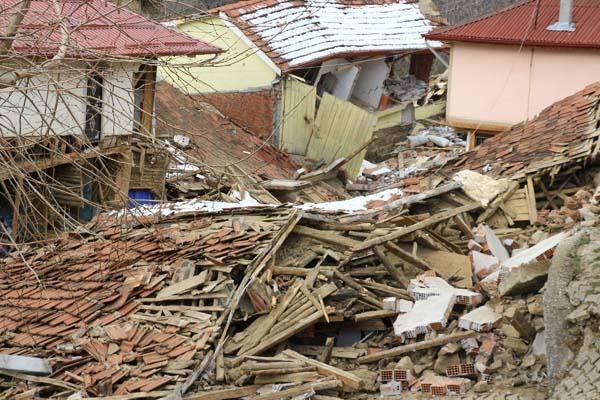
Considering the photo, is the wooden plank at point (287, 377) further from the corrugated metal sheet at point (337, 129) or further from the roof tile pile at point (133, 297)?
the corrugated metal sheet at point (337, 129)

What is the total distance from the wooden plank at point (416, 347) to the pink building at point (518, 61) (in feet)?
45.7

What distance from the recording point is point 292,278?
12.7 metres

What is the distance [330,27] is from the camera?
3086 cm

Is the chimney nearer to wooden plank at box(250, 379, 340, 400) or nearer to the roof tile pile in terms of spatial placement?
the roof tile pile

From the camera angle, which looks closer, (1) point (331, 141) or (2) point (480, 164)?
(2) point (480, 164)

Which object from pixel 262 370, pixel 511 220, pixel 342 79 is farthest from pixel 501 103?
pixel 262 370

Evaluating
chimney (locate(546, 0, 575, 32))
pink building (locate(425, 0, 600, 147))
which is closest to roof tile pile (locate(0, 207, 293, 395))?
pink building (locate(425, 0, 600, 147))

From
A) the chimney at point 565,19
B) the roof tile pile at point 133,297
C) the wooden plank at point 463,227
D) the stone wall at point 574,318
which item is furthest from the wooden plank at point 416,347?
the chimney at point 565,19

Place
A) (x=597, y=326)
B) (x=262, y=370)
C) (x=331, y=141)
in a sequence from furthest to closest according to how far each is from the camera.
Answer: (x=331, y=141), (x=262, y=370), (x=597, y=326)

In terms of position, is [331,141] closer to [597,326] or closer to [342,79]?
[342,79]

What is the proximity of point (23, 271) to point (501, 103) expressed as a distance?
13.7m

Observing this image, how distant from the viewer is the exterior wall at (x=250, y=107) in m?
28.4

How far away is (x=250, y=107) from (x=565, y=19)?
26.9ft

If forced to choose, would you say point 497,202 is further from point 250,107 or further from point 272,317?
point 250,107
